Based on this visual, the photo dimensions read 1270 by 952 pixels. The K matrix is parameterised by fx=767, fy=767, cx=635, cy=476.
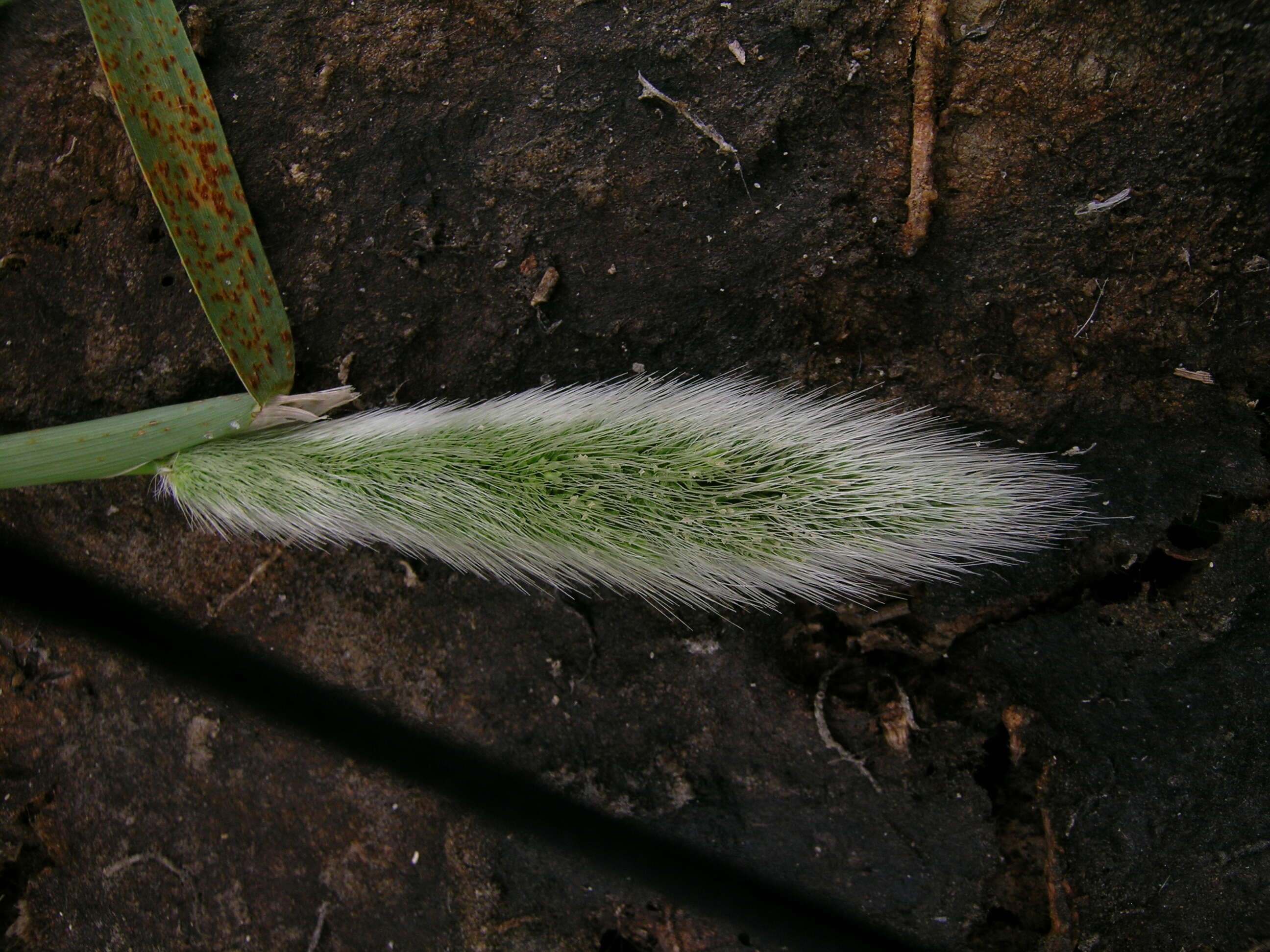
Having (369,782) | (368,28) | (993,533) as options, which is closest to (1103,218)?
(993,533)

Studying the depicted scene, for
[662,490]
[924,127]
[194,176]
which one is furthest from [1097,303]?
[194,176]

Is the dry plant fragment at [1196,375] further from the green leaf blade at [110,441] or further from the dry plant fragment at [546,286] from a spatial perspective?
the green leaf blade at [110,441]

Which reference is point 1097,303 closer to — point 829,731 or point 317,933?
point 829,731

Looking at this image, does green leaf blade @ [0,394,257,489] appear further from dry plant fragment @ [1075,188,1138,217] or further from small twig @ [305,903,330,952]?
dry plant fragment @ [1075,188,1138,217]

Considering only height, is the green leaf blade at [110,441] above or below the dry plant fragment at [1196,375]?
above

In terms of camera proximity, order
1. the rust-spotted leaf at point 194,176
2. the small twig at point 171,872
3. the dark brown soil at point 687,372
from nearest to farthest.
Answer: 1. the dark brown soil at point 687,372
2. the rust-spotted leaf at point 194,176
3. the small twig at point 171,872

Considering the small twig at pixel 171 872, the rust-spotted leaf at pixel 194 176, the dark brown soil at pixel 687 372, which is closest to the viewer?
the dark brown soil at pixel 687 372

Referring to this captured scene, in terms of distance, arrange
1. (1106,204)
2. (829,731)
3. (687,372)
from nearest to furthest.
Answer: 1. (1106,204)
2. (829,731)
3. (687,372)

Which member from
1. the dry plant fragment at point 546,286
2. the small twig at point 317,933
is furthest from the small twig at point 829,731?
the small twig at point 317,933
